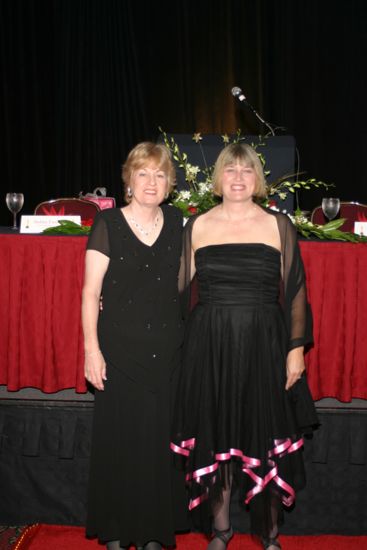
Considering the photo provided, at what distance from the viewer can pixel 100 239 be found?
2100 mm

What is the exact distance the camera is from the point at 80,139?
645 cm

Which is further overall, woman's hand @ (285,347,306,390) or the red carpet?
the red carpet

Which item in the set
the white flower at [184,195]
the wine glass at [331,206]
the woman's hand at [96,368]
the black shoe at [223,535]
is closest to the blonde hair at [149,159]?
the white flower at [184,195]

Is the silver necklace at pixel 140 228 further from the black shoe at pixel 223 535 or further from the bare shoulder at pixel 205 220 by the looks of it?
the black shoe at pixel 223 535

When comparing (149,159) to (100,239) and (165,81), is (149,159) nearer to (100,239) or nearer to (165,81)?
(100,239)

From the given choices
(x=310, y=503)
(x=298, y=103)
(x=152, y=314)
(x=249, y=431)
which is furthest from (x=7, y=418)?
(x=298, y=103)

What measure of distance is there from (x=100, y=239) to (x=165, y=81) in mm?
4644

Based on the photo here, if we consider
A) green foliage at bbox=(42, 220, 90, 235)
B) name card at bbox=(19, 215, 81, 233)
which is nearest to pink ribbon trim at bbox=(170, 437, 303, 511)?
green foliage at bbox=(42, 220, 90, 235)

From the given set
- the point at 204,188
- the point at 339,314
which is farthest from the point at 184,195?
the point at 339,314

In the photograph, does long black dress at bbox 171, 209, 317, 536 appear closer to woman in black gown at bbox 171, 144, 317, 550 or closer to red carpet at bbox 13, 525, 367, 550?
woman in black gown at bbox 171, 144, 317, 550

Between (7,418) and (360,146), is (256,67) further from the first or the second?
(7,418)

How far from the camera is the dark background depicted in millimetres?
5977

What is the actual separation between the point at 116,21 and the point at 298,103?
217 cm

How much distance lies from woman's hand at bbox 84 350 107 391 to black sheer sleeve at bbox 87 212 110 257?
37 cm
